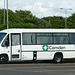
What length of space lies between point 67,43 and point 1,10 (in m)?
81.2

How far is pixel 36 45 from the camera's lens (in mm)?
20953

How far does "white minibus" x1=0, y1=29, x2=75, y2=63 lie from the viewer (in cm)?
2036

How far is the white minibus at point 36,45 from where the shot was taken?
20.4 meters

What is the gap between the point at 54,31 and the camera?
2153 centimetres

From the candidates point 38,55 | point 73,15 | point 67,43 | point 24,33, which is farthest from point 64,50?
point 73,15

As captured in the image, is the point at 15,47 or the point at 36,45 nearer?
the point at 15,47

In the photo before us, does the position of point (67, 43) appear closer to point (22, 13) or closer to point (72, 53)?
point (72, 53)

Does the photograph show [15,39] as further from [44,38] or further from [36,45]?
[44,38]

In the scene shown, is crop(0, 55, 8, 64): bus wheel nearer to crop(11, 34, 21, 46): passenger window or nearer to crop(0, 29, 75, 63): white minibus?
crop(0, 29, 75, 63): white minibus
